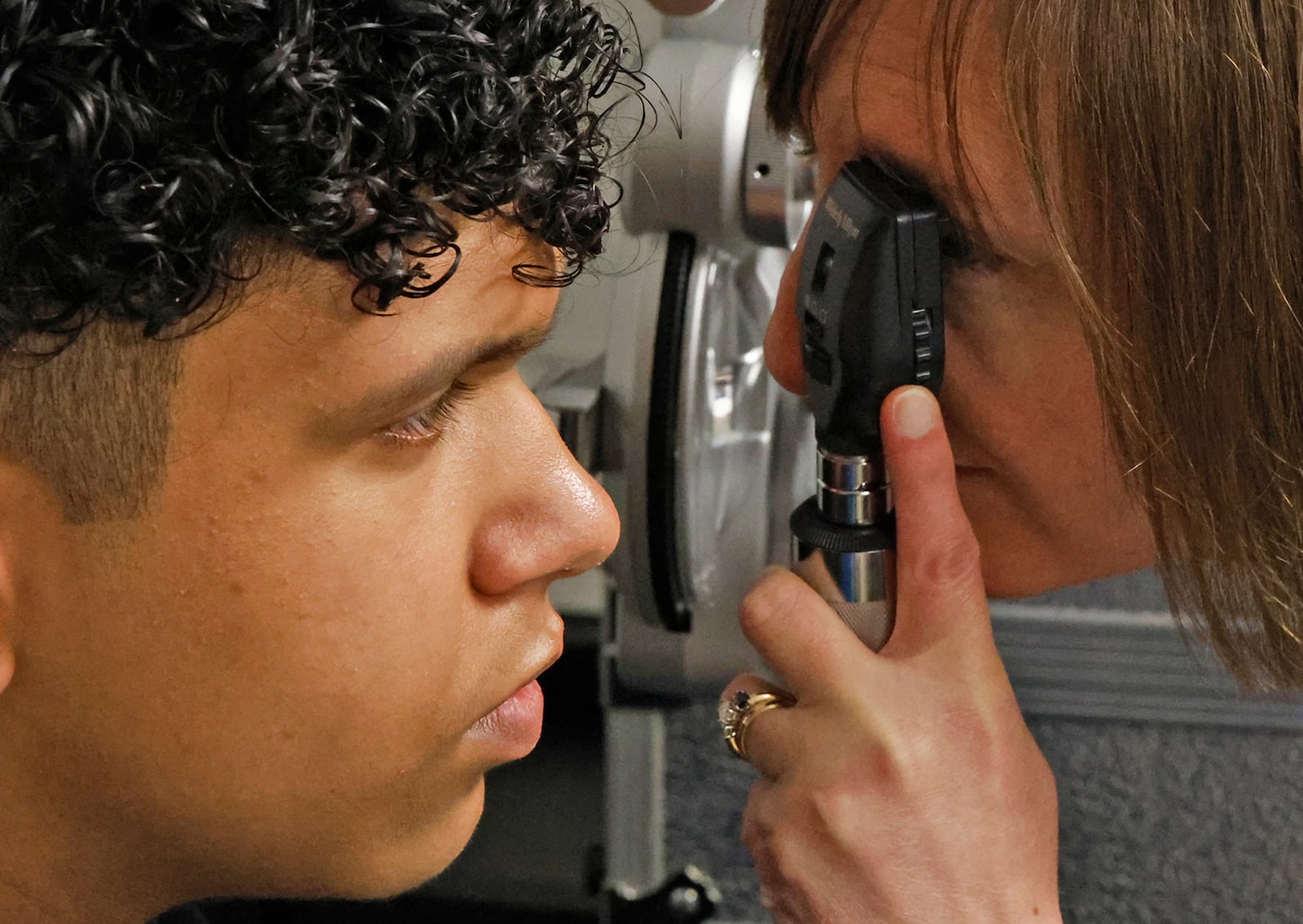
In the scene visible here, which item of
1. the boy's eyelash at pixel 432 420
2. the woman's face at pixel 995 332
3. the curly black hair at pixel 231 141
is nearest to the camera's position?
the curly black hair at pixel 231 141

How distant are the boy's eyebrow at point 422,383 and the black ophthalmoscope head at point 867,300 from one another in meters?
0.22

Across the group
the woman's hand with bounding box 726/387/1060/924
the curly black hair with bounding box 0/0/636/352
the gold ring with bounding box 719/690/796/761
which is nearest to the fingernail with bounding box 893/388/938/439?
the woman's hand with bounding box 726/387/1060/924

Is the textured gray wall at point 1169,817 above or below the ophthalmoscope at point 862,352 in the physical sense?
below

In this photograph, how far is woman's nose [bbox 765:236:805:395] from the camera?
0.80 meters

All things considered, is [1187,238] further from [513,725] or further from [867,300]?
[513,725]

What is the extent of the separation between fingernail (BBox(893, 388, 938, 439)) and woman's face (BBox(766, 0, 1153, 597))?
38 mm

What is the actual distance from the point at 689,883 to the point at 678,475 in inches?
13.1

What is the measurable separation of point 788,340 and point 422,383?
1.12 ft

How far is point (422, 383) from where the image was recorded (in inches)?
19.9

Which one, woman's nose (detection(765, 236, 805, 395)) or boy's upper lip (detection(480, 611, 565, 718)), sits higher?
boy's upper lip (detection(480, 611, 565, 718))

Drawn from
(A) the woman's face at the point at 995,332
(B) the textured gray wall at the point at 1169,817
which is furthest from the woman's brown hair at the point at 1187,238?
(B) the textured gray wall at the point at 1169,817

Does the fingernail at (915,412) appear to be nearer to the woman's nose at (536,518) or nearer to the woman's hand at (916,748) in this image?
the woman's hand at (916,748)

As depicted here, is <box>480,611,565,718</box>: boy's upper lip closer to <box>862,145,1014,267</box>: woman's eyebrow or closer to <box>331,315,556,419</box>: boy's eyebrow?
<box>331,315,556,419</box>: boy's eyebrow

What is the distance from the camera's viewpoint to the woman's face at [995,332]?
26.5 inches
